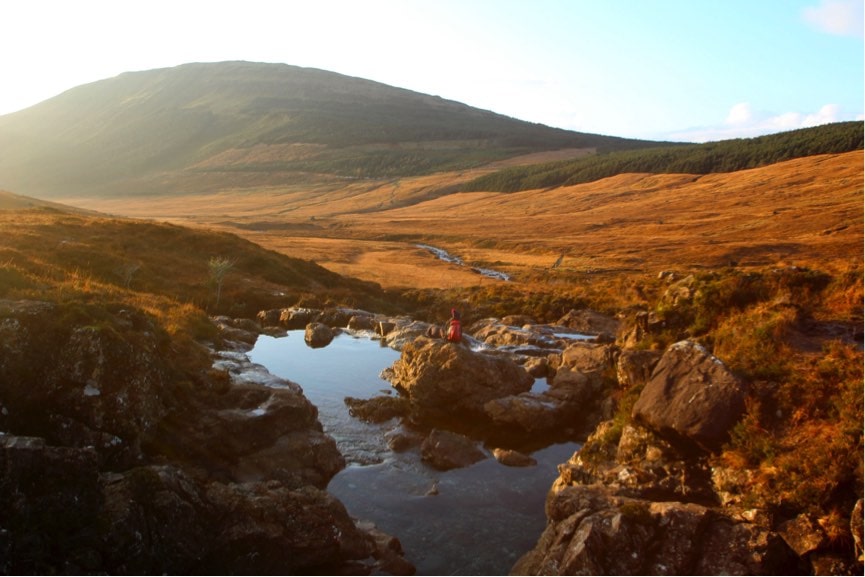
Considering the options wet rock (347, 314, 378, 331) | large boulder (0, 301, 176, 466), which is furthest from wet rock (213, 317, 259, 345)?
large boulder (0, 301, 176, 466)

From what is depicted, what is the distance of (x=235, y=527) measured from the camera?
13.6m

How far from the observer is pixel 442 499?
18.3 metres

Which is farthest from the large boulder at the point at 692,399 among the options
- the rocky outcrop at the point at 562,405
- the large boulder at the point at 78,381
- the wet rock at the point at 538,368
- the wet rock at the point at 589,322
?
the wet rock at the point at 589,322

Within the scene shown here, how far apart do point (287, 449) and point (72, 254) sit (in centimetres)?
3193

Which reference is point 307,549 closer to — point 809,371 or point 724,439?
point 724,439

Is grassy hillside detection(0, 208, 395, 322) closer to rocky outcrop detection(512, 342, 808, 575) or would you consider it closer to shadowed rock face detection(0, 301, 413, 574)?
shadowed rock face detection(0, 301, 413, 574)

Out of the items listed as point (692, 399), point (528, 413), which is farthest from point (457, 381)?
point (692, 399)

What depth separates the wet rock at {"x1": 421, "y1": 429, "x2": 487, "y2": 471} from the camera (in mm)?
20641

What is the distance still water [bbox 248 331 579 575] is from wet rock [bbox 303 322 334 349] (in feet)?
33.7

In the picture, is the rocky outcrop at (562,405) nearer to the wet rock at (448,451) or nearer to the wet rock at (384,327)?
the wet rock at (448,451)

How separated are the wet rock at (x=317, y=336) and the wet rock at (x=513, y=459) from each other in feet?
57.8

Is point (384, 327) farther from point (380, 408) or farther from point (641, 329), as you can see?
point (641, 329)

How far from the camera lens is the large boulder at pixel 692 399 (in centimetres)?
1579

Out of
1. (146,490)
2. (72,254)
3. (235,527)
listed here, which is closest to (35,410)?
(146,490)
